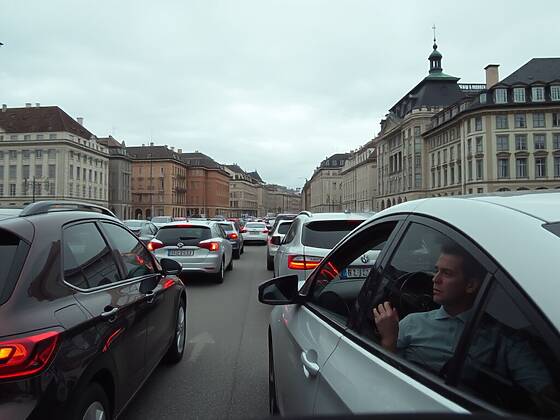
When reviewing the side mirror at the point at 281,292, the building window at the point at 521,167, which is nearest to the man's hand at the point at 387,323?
the side mirror at the point at 281,292

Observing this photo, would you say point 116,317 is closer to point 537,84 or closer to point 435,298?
point 435,298

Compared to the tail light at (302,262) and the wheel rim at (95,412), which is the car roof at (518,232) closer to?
the wheel rim at (95,412)

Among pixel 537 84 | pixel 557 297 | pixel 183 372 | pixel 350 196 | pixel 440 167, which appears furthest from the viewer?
pixel 350 196

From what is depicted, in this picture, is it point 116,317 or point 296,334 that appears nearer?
point 296,334

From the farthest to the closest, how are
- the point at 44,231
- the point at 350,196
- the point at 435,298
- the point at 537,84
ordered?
the point at 350,196, the point at 537,84, the point at 44,231, the point at 435,298

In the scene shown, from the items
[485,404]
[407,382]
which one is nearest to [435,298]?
[407,382]

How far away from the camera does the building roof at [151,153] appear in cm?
11994

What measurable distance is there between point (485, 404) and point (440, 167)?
82595 millimetres

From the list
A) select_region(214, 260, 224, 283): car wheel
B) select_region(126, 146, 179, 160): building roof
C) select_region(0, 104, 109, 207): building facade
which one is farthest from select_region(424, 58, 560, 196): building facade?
select_region(126, 146, 179, 160): building roof

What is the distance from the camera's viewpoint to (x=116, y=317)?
2.77 m

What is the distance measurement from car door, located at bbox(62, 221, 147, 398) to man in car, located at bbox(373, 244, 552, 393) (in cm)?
163

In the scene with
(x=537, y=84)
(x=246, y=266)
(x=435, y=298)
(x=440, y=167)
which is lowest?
(x=246, y=266)

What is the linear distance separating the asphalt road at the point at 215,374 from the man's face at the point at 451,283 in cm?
231

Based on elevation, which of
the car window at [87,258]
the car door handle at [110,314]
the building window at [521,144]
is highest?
the building window at [521,144]
